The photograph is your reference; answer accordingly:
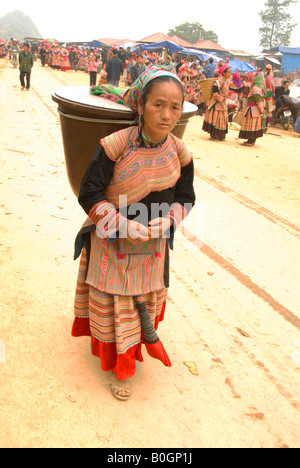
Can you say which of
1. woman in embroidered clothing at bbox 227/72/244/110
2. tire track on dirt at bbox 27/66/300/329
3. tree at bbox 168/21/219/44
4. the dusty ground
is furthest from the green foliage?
the dusty ground

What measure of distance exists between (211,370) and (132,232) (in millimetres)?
1158

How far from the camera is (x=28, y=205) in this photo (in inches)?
177

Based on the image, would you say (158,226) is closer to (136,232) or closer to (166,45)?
(136,232)

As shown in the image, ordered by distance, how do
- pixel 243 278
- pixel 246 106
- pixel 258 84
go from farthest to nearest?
1. pixel 246 106
2. pixel 258 84
3. pixel 243 278

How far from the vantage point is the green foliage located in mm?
107750

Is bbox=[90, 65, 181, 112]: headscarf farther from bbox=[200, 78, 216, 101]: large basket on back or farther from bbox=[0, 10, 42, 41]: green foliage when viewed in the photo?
bbox=[0, 10, 42, 41]: green foliage

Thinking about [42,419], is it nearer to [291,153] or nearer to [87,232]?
[87,232]

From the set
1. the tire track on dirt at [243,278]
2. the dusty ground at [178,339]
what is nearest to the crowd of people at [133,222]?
the dusty ground at [178,339]

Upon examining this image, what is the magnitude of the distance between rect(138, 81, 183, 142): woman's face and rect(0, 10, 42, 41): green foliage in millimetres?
A: 117414

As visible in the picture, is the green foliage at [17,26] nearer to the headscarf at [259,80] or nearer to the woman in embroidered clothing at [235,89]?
the woman in embroidered clothing at [235,89]

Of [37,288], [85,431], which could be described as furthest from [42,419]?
[37,288]

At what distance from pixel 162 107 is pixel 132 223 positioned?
0.52m

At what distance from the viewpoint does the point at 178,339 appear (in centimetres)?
262

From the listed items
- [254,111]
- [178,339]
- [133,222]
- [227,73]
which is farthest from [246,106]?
[133,222]
